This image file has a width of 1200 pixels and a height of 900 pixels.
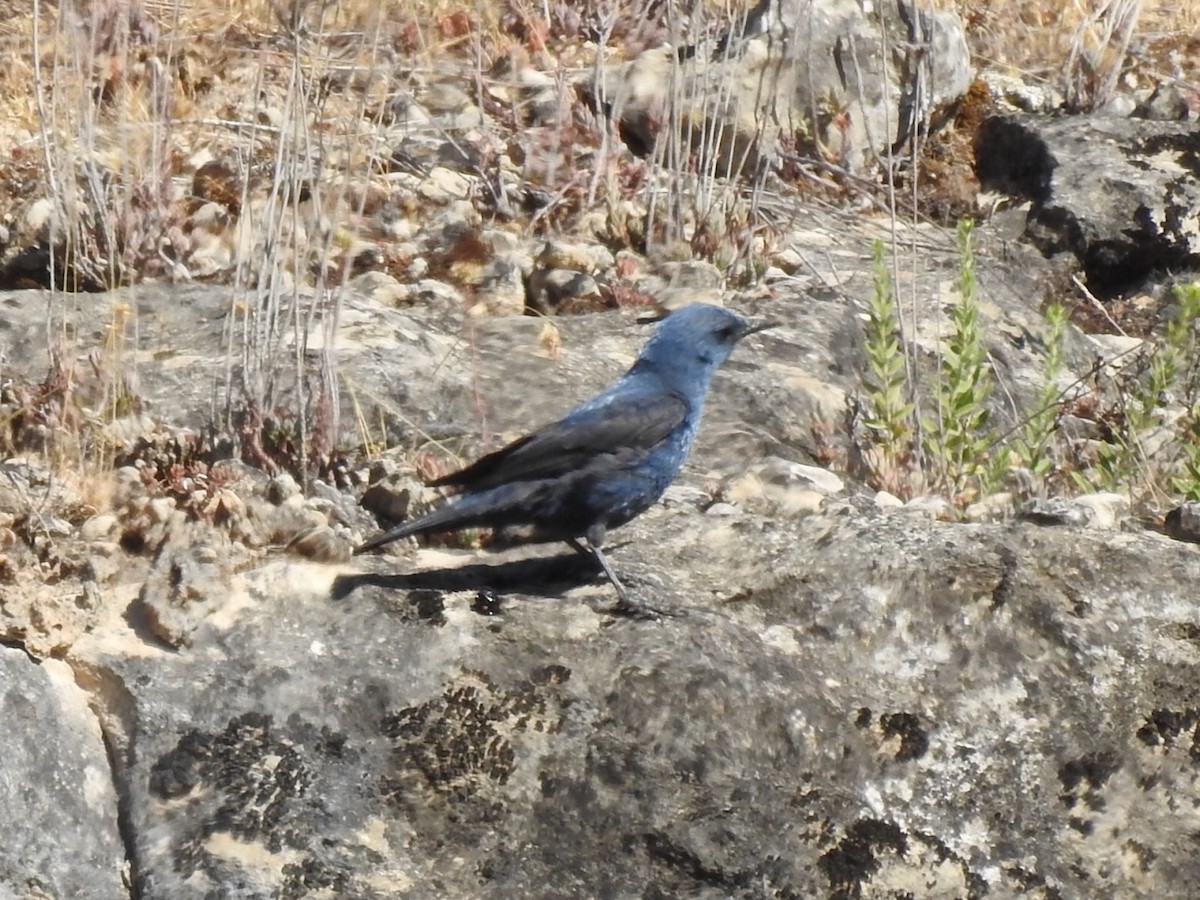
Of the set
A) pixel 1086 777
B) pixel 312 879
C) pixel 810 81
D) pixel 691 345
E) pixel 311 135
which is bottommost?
pixel 312 879

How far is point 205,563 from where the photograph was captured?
3592 mm

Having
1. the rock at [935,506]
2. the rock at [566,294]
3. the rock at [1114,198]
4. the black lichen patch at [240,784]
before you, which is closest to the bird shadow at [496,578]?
the black lichen patch at [240,784]

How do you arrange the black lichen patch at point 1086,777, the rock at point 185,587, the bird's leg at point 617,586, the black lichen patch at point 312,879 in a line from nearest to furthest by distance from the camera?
the black lichen patch at point 312,879 < the black lichen patch at point 1086,777 < the rock at point 185,587 < the bird's leg at point 617,586

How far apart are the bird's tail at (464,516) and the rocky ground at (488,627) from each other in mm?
106

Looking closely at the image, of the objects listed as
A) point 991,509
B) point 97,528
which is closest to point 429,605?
point 97,528

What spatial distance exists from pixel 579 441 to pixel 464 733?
1016 millimetres

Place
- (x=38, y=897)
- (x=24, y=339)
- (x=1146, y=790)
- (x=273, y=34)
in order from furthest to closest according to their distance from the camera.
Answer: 1. (x=273, y=34)
2. (x=24, y=339)
3. (x=1146, y=790)
4. (x=38, y=897)

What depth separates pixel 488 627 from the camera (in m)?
3.52

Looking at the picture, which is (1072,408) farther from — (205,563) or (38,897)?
(38,897)

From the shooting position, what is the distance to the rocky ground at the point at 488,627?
10.3 ft

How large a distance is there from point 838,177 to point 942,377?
5.68 feet

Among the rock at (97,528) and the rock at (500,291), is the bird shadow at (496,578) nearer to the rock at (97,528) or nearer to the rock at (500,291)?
the rock at (97,528)

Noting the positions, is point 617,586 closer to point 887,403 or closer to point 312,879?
point 312,879

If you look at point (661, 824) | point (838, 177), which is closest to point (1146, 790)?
point (661, 824)
